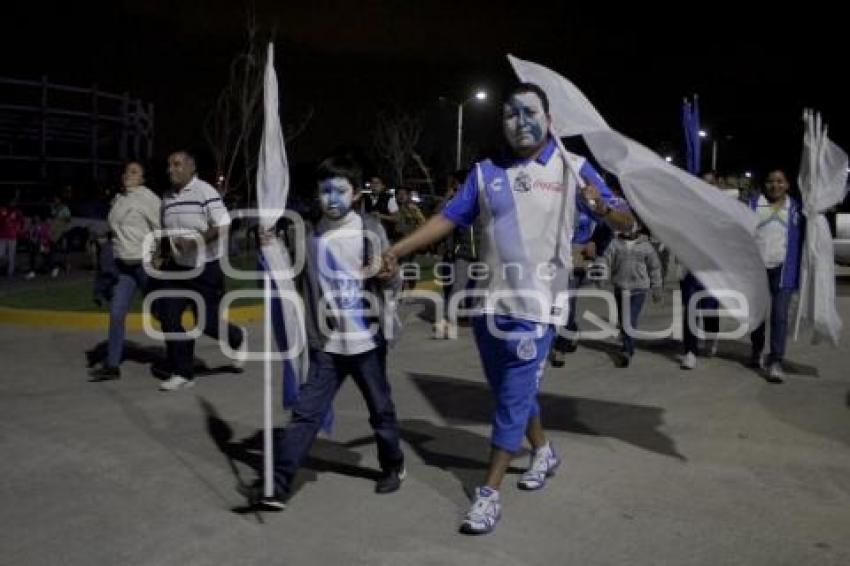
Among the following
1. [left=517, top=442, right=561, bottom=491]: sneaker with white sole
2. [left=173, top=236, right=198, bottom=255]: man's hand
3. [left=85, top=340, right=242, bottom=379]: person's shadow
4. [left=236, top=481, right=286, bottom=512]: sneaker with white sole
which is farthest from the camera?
[left=85, top=340, right=242, bottom=379]: person's shadow

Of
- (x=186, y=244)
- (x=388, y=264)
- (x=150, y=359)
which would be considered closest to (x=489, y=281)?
(x=388, y=264)

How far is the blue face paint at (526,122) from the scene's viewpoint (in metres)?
4.71

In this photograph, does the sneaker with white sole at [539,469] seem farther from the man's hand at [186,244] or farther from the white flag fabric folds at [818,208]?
the man's hand at [186,244]

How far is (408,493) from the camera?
5121 millimetres

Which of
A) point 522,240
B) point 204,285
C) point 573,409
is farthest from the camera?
point 204,285

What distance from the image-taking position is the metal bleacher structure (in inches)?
1325

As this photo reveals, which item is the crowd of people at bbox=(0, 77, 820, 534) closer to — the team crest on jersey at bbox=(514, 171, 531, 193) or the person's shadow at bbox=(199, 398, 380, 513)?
the team crest on jersey at bbox=(514, 171, 531, 193)

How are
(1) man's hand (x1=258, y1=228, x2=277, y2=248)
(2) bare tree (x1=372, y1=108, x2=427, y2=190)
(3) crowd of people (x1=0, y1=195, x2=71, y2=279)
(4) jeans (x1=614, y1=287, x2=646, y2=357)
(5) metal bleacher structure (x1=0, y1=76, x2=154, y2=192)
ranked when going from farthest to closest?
(2) bare tree (x1=372, y1=108, x2=427, y2=190), (5) metal bleacher structure (x1=0, y1=76, x2=154, y2=192), (3) crowd of people (x1=0, y1=195, x2=71, y2=279), (4) jeans (x1=614, y1=287, x2=646, y2=357), (1) man's hand (x1=258, y1=228, x2=277, y2=248)

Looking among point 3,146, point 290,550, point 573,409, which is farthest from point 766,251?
point 3,146

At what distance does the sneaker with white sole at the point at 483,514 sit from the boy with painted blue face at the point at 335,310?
0.78 metres

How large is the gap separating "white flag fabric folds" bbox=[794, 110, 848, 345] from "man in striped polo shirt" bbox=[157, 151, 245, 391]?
4453 millimetres

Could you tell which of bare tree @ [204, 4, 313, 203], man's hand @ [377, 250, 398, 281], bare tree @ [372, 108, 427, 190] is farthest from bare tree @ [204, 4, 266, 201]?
bare tree @ [372, 108, 427, 190]

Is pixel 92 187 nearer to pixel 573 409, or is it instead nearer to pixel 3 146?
pixel 3 146

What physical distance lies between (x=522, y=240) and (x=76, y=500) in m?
2.50
